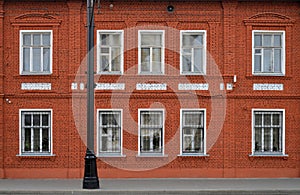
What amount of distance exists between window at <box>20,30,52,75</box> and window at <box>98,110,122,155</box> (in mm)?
3006

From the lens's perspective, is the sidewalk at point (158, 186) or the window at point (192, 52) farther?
the window at point (192, 52)

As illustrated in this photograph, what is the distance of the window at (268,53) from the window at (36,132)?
8.95 m

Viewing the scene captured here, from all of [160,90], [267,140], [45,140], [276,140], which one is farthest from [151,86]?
[276,140]

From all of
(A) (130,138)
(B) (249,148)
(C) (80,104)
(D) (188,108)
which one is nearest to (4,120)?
Answer: (C) (80,104)

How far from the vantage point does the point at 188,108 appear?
26844 mm

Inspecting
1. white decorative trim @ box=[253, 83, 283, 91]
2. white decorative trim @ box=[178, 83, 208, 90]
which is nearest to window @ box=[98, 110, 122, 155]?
white decorative trim @ box=[178, 83, 208, 90]

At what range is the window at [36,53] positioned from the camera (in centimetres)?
2673

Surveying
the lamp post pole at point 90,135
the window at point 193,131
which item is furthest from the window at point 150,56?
the lamp post pole at point 90,135

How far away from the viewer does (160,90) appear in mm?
26812

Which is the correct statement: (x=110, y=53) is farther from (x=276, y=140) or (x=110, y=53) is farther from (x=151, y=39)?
(x=276, y=140)

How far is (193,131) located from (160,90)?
2209 mm

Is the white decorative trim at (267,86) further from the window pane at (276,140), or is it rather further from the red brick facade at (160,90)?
the window pane at (276,140)

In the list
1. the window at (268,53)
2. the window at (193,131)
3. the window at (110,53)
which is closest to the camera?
the window at (110,53)

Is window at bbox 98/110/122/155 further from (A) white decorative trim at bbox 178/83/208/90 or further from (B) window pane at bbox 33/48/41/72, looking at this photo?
(B) window pane at bbox 33/48/41/72
